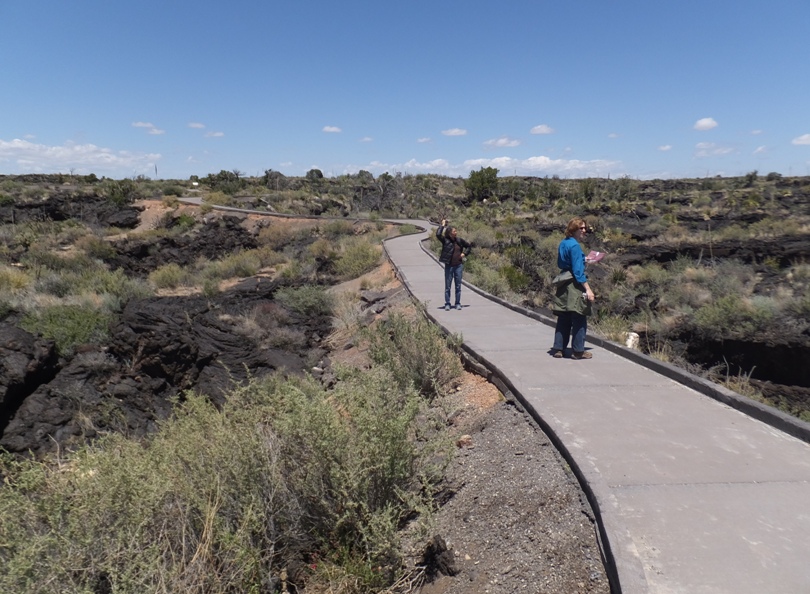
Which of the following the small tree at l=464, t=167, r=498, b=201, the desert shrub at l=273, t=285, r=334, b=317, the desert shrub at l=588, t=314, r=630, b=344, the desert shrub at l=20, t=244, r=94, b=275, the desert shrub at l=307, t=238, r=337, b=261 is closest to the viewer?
the desert shrub at l=588, t=314, r=630, b=344

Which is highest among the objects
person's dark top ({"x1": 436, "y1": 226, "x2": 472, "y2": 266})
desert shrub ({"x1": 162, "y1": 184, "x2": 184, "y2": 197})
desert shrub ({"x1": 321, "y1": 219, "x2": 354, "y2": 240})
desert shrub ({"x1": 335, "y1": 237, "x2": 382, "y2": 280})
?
desert shrub ({"x1": 162, "y1": 184, "x2": 184, "y2": 197})

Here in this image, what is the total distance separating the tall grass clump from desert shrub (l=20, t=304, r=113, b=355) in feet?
21.4

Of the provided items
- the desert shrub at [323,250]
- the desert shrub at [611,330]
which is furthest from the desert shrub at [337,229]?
the desert shrub at [611,330]

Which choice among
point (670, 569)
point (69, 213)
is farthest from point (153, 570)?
point (69, 213)

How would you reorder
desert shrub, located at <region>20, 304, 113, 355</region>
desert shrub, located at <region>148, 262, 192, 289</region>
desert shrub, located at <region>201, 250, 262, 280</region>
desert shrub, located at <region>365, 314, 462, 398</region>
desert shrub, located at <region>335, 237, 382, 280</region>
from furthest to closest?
desert shrub, located at <region>201, 250, 262, 280</region> < desert shrub, located at <region>148, 262, 192, 289</region> < desert shrub, located at <region>335, 237, 382, 280</region> < desert shrub, located at <region>20, 304, 113, 355</region> < desert shrub, located at <region>365, 314, 462, 398</region>

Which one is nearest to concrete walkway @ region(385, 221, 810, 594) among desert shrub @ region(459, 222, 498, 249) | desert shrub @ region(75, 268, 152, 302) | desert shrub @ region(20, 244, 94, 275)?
desert shrub @ region(75, 268, 152, 302)

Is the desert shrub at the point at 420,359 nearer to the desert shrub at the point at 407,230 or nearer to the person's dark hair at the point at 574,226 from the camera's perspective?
the person's dark hair at the point at 574,226

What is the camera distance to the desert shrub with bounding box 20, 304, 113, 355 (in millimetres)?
10031

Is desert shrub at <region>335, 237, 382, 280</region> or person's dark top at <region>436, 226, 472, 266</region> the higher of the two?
person's dark top at <region>436, 226, 472, 266</region>

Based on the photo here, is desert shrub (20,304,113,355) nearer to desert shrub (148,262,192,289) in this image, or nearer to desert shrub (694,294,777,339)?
desert shrub (148,262,192,289)

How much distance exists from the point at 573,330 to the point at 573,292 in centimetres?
62

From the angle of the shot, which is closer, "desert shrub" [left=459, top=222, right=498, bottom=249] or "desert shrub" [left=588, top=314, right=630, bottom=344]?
"desert shrub" [left=588, top=314, right=630, bottom=344]

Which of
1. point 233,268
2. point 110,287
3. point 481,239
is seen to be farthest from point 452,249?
point 233,268

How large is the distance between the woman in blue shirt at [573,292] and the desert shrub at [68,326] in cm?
852
